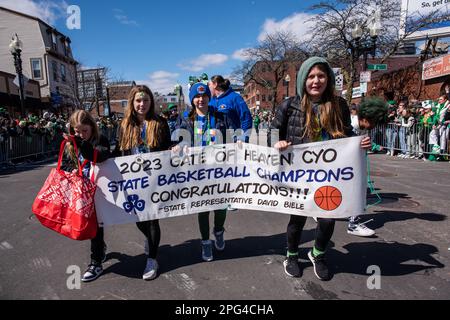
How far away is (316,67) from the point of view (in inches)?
105

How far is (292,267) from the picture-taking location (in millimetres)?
2965

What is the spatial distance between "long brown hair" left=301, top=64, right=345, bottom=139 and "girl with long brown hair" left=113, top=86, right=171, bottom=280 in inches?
56.0

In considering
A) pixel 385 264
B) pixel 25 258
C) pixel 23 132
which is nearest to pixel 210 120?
pixel 385 264

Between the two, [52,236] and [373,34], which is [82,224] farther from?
[373,34]

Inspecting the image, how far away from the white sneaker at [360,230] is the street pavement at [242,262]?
0.30 feet

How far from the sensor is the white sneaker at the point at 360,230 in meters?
3.92

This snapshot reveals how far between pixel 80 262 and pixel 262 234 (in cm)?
227

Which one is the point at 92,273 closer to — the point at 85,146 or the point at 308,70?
the point at 85,146

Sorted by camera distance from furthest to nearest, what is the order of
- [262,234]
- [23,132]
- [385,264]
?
[23,132] → [262,234] → [385,264]

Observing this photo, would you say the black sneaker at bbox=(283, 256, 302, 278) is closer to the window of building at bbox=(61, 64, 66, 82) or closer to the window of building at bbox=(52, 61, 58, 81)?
the window of building at bbox=(52, 61, 58, 81)

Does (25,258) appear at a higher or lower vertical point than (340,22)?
lower

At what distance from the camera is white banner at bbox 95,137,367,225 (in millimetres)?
2838

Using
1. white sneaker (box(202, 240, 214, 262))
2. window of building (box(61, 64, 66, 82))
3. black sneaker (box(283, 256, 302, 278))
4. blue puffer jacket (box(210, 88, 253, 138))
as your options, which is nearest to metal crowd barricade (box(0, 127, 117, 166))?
blue puffer jacket (box(210, 88, 253, 138))

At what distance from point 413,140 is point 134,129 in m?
11.4
